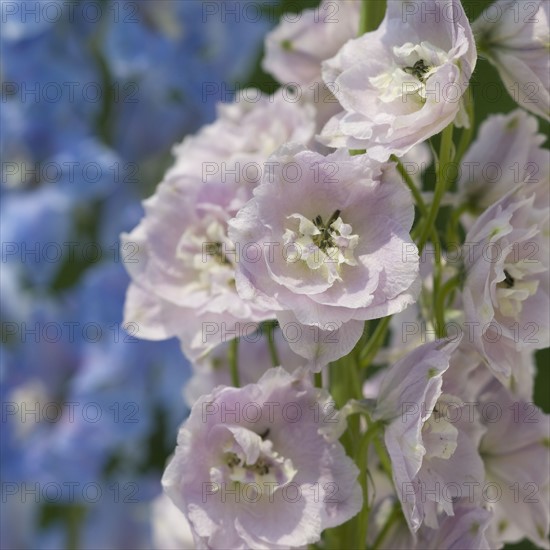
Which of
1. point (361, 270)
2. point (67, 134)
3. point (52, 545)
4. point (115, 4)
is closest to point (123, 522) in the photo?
point (52, 545)

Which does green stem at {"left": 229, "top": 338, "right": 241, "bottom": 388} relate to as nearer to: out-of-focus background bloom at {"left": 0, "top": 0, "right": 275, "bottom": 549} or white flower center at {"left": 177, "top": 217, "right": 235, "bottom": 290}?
white flower center at {"left": 177, "top": 217, "right": 235, "bottom": 290}

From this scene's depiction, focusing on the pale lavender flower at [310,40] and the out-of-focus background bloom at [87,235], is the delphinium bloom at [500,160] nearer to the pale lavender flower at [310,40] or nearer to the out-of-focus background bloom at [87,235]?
the pale lavender flower at [310,40]

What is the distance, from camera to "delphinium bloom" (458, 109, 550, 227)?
2.26ft

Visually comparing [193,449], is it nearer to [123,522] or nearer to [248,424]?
[248,424]

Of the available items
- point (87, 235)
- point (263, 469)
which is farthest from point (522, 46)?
point (87, 235)

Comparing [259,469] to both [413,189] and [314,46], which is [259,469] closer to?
[413,189]

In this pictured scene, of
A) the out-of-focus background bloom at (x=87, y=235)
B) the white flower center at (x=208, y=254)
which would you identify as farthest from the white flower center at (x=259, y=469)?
the out-of-focus background bloom at (x=87, y=235)

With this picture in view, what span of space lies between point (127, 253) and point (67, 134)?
0.43 metres

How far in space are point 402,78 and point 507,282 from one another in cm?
13

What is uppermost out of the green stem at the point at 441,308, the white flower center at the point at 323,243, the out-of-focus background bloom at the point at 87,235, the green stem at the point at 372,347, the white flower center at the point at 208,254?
the white flower center at the point at 323,243

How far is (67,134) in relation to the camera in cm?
110

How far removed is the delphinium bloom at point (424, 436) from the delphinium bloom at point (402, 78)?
0.37ft

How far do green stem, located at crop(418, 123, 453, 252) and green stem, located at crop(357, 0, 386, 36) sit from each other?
95mm

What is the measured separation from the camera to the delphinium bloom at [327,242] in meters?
0.59
